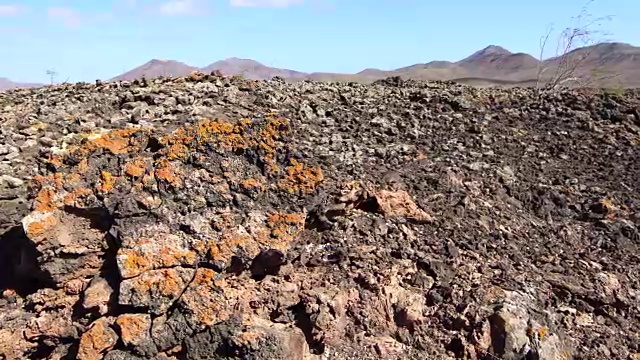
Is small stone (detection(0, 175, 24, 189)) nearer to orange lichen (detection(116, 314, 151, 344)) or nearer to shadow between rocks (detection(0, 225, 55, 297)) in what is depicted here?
shadow between rocks (detection(0, 225, 55, 297))

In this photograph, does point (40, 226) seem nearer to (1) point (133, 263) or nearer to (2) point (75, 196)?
(2) point (75, 196)

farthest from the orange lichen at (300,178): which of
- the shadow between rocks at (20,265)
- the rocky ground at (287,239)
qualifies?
the shadow between rocks at (20,265)

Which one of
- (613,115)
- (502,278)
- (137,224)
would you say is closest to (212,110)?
(137,224)

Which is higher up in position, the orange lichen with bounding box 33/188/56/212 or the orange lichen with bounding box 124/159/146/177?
the orange lichen with bounding box 124/159/146/177

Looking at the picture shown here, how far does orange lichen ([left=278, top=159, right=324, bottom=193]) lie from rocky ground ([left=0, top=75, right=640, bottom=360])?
0.05ft

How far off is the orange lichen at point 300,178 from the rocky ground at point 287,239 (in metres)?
0.02

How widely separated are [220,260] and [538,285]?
2.40 meters

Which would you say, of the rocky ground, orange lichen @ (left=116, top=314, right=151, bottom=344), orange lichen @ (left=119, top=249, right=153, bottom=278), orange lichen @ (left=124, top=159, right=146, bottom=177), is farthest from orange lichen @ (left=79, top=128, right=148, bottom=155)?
orange lichen @ (left=116, top=314, right=151, bottom=344)

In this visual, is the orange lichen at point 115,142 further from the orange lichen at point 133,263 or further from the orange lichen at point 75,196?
the orange lichen at point 133,263

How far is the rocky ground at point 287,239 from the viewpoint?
3961 millimetres

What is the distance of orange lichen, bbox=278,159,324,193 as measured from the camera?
4.57 meters

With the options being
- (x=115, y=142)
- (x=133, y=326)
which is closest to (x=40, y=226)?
(x=115, y=142)

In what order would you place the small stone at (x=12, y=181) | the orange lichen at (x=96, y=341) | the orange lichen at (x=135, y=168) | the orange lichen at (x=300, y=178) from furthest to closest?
the small stone at (x=12, y=181)
the orange lichen at (x=300, y=178)
the orange lichen at (x=135, y=168)
the orange lichen at (x=96, y=341)

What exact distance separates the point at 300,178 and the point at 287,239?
58cm
